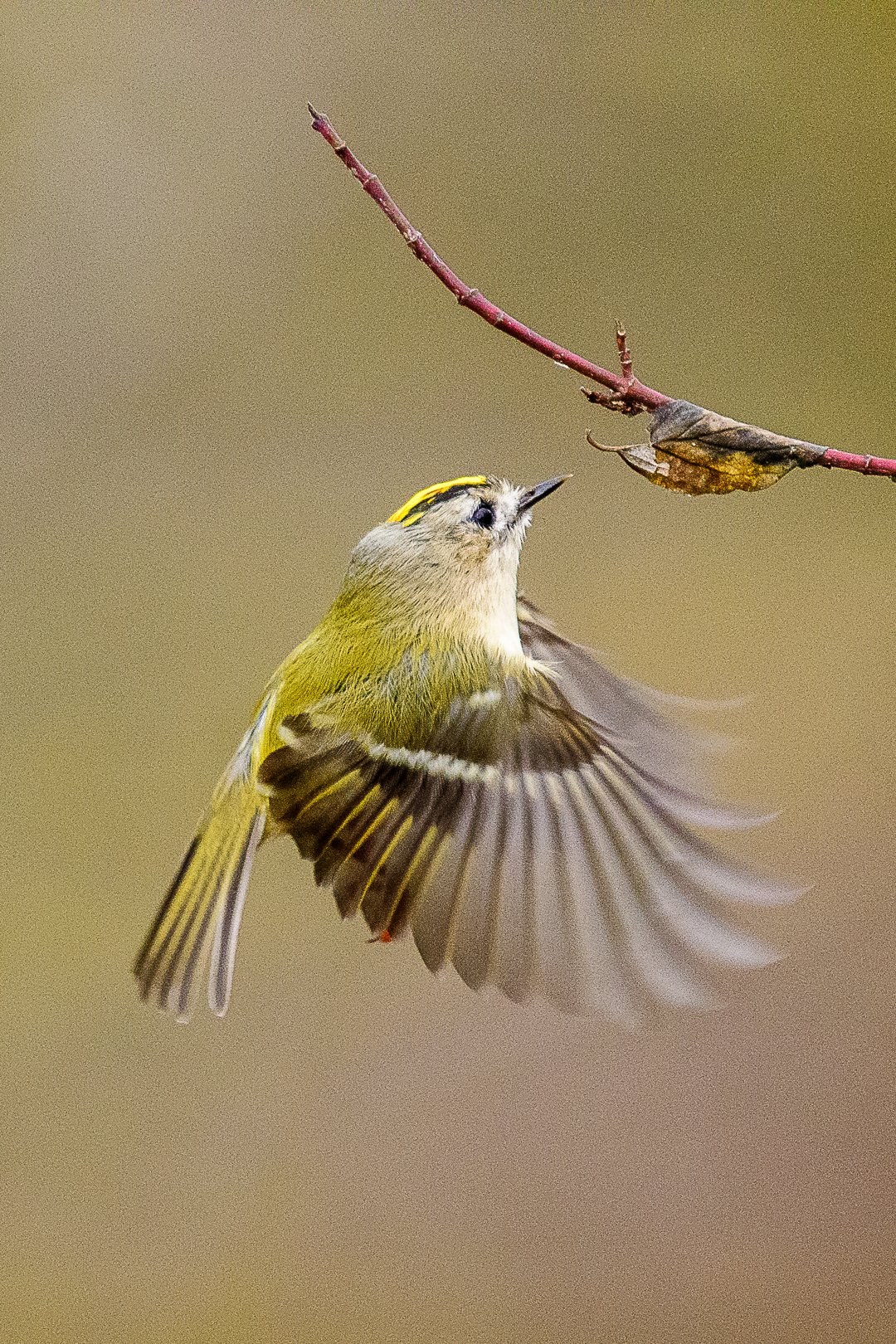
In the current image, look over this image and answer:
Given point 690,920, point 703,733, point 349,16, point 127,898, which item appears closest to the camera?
point 690,920

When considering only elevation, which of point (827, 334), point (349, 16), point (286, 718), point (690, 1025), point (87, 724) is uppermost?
point (349, 16)

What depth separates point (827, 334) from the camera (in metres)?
2.10

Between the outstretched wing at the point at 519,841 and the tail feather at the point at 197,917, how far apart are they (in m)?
0.17

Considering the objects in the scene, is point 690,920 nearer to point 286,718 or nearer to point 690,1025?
point 286,718

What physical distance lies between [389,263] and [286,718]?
147cm

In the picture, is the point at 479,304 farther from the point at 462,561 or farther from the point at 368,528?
the point at 368,528

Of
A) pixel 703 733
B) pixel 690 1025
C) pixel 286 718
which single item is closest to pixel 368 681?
pixel 286 718

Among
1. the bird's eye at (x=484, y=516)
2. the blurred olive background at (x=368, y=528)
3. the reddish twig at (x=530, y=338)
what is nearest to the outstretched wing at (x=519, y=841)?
the bird's eye at (x=484, y=516)

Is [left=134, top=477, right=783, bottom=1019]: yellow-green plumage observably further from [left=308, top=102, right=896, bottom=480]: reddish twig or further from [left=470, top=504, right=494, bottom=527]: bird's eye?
[left=308, top=102, right=896, bottom=480]: reddish twig

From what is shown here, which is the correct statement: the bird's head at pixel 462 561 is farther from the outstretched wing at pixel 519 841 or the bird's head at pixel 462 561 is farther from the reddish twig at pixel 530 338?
the reddish twig at pixel 530 338

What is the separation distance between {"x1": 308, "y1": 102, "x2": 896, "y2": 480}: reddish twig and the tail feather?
58 cm

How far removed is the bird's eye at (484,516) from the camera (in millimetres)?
955

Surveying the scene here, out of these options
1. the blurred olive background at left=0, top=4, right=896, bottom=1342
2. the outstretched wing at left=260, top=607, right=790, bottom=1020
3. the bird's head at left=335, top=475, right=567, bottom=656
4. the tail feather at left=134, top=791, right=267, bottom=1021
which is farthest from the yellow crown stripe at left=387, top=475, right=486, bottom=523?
the blurred olive background at left=0, top=4, right=896, bottom=1342

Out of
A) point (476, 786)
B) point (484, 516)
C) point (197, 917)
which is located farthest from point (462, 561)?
point (197, 917)
